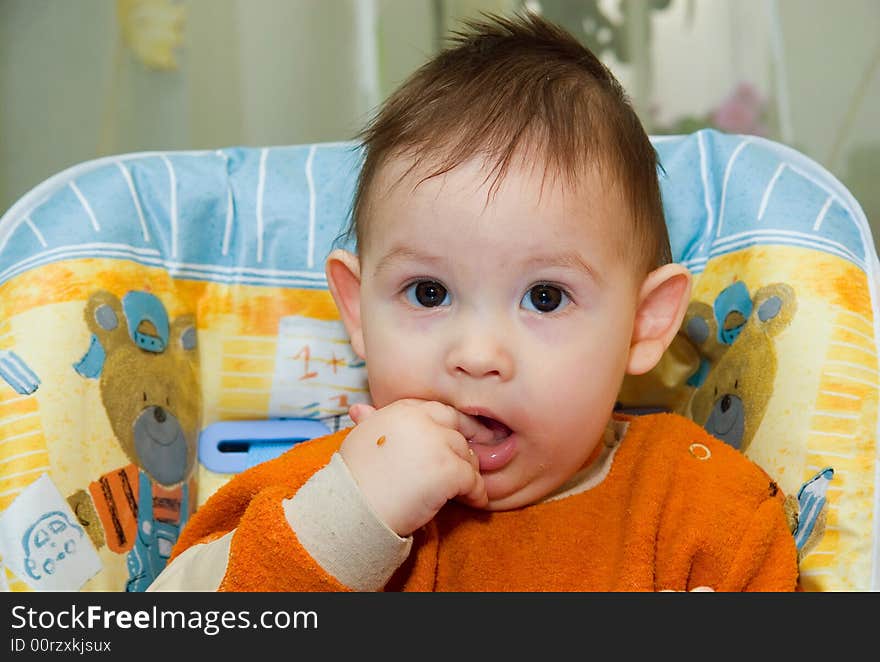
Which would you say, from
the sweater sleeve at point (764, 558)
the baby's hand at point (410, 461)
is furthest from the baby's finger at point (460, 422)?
the sweater sleeve at point (764, 558)

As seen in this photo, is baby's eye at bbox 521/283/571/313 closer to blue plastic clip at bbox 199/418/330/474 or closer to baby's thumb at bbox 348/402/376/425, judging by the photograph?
baby's thumb at bbox 348/402/376/425

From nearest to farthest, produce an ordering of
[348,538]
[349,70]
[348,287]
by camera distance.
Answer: [348,538], [348,287], [349,70]

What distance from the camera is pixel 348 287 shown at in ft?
3.16

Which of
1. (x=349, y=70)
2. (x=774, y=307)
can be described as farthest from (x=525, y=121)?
(x=349, y=70)

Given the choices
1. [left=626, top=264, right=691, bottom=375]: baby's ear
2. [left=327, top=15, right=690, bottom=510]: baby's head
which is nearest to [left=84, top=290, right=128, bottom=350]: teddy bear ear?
→ [left=327, top=15, right=690, bottom=510]: baby's head

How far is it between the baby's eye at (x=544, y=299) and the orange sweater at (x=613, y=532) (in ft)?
0.60

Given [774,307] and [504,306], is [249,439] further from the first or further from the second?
[774,307]

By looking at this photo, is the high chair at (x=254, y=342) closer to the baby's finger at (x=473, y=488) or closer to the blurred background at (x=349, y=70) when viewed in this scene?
the baby's finger at (x=473, y=488)

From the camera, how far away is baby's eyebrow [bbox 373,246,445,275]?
80cm

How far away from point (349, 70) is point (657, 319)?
3.99ft

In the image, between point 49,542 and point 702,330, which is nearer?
point 49,542

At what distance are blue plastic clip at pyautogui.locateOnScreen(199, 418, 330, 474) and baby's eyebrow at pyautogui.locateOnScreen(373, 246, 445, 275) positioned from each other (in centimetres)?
33

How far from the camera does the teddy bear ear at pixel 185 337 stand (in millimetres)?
1083
